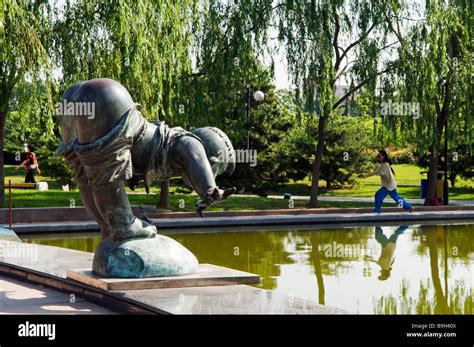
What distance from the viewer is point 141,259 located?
27.2 feet

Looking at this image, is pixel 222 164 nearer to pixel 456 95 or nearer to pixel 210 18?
pixel 210 18

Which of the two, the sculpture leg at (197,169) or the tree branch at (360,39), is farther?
the tree branch at (360,39)

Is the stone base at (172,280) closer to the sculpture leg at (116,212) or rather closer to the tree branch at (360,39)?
the sculpture leg at (116,212)

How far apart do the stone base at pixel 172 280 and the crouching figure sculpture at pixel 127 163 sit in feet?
0.46

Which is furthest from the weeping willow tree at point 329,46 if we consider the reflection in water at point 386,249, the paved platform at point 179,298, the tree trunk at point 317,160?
the paved platform at point 179,298

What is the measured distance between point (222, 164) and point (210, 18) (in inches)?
653

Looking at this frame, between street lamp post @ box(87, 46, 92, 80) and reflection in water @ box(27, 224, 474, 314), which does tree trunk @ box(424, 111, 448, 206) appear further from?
street lamp post @ box(87, 46, 92, 80)

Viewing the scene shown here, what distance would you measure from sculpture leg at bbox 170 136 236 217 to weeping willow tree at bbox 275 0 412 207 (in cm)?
1657

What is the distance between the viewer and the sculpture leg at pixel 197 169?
26.5ft

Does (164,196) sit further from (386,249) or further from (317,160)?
(386,249)

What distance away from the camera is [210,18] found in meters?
24.6

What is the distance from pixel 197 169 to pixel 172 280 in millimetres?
1098
